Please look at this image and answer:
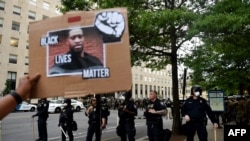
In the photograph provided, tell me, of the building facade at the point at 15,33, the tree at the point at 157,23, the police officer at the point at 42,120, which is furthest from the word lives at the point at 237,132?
the building facade at the point at 15,33

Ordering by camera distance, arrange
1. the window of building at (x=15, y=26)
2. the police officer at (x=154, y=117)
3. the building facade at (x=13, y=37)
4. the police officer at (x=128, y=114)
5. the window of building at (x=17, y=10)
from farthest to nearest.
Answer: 1. the window of building at (x=17, y=10)
2. the window of building at (x=15, y=26)
3. the building facade at (x=13, y=37)
4. the police officer at (x=128, y=114)
5. the police officer at (x=154, y=117)

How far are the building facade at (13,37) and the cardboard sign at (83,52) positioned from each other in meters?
46.1

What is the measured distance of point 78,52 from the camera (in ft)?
11.1

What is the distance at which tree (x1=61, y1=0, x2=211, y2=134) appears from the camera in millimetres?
10727

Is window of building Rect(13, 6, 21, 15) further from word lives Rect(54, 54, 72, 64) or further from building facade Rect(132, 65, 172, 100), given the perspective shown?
word lives Rect(54, 54, 72, 64)

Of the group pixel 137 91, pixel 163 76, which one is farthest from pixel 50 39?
pixel 163 76

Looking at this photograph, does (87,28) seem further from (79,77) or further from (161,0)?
(161,0)

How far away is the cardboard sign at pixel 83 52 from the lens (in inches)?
128

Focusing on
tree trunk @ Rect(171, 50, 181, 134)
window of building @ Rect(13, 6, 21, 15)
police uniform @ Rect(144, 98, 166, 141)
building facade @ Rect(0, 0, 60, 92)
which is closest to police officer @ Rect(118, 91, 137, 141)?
police uniform @ Rect(144, 98, 166, 141)

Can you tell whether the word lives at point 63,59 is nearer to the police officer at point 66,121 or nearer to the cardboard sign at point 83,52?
the cardboard sign at point 83,52

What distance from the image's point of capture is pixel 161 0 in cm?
1320

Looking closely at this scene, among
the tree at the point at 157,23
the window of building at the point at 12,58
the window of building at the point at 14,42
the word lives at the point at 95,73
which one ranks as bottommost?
the word lives at the point at 95,73

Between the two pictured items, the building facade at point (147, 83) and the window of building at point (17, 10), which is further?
the building facade at point (147, 83)

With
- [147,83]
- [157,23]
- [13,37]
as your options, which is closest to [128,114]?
[157,23]
